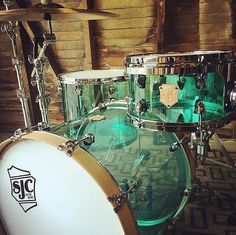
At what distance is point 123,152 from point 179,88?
0.40 m

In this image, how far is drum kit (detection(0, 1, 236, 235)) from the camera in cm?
94

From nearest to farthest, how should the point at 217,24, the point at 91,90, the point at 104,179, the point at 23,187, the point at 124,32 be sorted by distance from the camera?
the point at 104,179, the point at 23,187, the point at 91,90, the point at 217,24, the point at 124,32

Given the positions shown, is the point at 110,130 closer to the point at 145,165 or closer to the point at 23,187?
the point at 145,165

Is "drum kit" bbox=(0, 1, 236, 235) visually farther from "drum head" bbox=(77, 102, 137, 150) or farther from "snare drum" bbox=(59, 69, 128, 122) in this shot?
"snare drum" bbox=(59, 69, 128, 122)

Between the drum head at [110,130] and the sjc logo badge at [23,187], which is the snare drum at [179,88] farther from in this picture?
the sjc logo badge at [23,187]

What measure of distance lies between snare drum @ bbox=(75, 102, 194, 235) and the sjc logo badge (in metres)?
0.28

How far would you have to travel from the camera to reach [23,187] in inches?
41.4

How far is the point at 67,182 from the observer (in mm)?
976

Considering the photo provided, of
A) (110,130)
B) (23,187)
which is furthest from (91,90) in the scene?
(23,187)

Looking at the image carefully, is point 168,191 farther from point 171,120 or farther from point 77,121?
point 77,121

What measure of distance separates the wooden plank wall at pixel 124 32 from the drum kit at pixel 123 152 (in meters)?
1.42

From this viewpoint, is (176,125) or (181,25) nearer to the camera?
(176,125)

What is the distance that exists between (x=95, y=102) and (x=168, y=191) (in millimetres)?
834

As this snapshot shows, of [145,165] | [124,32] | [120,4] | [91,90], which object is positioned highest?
[120,4]
